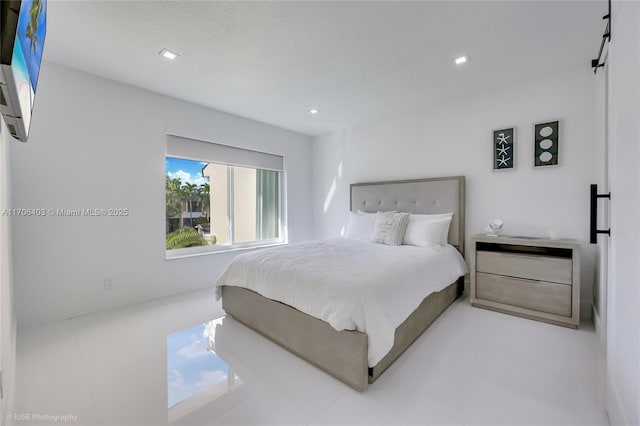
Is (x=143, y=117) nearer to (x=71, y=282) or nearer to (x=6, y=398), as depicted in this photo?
(x=71, y=282)

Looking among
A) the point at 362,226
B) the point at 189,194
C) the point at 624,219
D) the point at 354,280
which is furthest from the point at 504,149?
the point at 189,194

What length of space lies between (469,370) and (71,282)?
3513mm

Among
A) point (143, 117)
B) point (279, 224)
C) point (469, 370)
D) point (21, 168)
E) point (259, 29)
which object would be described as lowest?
point (469, 370)

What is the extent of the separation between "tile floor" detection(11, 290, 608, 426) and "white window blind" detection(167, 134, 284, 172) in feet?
6.70

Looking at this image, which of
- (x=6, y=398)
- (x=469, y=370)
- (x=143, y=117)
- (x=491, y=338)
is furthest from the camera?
(x=143, y=117)

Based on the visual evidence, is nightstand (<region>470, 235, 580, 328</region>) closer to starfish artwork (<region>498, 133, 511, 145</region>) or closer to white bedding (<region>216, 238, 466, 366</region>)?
white bedding (<region>216, 238, 466, 366</region>)

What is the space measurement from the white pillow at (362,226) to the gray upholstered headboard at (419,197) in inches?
12.3

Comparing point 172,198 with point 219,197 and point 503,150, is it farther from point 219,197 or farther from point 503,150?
point 503,150

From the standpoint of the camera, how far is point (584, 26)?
196 cm

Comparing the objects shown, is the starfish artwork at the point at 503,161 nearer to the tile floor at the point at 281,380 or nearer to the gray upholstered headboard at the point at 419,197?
the gray upholstered headboard at the point at 419,197

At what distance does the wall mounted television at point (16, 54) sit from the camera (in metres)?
0.73

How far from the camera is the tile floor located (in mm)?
1376

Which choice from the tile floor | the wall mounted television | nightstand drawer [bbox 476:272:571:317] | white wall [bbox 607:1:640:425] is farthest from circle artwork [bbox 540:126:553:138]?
the wall mounted television


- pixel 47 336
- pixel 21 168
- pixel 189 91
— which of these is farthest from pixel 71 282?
pixel 189 91
